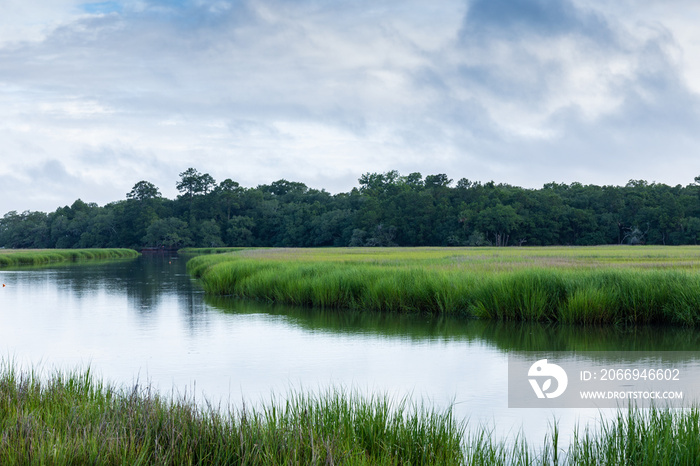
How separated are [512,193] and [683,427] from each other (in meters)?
71.3

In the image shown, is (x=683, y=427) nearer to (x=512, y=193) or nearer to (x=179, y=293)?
(x=179, y=293)

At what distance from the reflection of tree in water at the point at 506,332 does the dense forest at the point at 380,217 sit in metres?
51.9

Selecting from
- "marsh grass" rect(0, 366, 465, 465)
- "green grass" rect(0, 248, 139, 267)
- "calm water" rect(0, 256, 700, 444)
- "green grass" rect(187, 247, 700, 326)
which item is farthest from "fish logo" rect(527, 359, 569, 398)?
"green grass" rect(0, 248, 139, 267)

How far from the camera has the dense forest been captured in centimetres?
6712

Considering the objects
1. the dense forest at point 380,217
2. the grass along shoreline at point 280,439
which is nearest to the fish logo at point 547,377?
the grass along shoreline at point 280,439

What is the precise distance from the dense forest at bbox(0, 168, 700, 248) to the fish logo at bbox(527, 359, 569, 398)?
2227 inches

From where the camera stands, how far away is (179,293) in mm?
23844

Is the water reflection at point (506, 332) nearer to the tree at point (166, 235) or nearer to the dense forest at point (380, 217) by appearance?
the dense forest at point (380, 217)

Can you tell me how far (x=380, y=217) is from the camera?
260ft

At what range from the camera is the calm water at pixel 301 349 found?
8459 mm

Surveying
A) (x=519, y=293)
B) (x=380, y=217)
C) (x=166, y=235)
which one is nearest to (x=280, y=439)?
(x=519, y=293)

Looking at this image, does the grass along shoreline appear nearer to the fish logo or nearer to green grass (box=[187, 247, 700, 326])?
the fish logo

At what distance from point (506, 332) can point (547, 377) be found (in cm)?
342

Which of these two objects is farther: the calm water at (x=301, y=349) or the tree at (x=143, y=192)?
the tree at (x=143, y=192)
